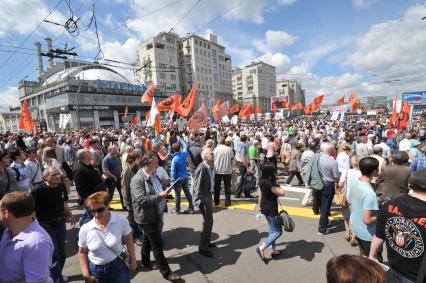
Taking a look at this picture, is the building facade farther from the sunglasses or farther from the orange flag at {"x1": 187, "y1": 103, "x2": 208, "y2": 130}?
the sunglasses

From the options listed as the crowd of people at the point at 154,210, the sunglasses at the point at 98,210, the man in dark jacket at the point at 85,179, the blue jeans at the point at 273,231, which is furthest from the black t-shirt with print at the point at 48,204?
the blue jeans at the point at 273,231

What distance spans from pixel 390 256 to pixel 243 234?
3.35 metres

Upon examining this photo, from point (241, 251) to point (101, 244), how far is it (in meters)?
2.77

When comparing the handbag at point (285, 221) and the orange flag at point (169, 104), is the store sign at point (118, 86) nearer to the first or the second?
the orange flag at point (169, 104)

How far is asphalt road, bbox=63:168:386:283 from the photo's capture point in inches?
150

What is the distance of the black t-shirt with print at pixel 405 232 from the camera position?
189cm

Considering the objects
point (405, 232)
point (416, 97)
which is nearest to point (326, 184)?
point (405, 232)

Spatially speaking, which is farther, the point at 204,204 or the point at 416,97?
the point at 416,97

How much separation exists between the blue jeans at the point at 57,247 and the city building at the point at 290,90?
14589 centimetres

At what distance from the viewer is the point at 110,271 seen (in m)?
2.62

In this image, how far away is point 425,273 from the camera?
5.62ft

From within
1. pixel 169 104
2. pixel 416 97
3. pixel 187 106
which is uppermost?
pixel 416 97

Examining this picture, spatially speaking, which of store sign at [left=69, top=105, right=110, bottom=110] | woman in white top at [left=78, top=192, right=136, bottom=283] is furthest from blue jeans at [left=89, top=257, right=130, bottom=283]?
store sign at [left=69, top=105, right=110, bottom=110]

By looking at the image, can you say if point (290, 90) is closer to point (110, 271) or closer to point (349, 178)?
point (349, 178)
